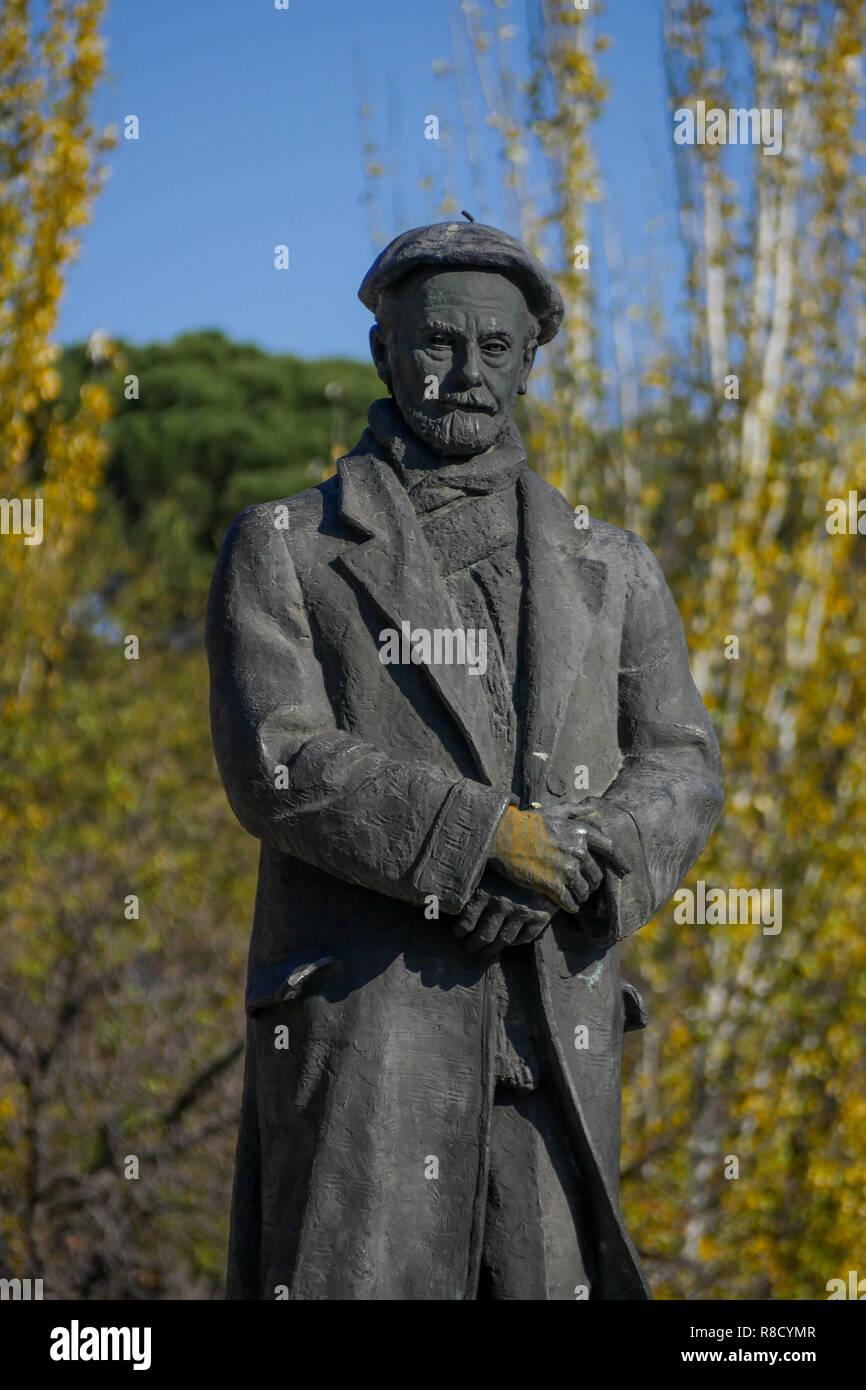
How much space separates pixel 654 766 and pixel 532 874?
525 mm

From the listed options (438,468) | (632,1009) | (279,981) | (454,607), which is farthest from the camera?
(632,1009)

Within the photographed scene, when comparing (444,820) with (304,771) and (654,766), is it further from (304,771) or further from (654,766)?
(654,766)

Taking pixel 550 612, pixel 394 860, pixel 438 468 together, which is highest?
pixel 438 468

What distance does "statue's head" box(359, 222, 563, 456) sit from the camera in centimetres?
408

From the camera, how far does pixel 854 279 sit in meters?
11.9

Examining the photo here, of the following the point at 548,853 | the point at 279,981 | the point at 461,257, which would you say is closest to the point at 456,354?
the point at 461,257

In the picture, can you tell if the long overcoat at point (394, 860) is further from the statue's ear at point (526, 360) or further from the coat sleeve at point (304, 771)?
the statue's ear at point (526, 360)

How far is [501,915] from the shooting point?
3754 millimetres

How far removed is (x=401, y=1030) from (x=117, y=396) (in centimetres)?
2105

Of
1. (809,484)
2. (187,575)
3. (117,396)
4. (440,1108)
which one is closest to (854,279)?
(809,484)

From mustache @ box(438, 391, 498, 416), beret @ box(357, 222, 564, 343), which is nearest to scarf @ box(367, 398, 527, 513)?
mustache @ box(438, 391, 498, 416)

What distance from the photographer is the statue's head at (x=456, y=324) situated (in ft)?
13.4

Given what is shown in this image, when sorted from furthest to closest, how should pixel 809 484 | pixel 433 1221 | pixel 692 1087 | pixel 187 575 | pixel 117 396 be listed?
pixel 117 396 < pixel 187 575 < pixel 809 484 < pixel 692 1087 < pixel 433 1221
